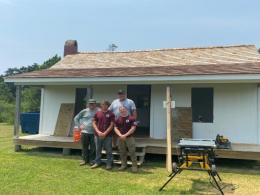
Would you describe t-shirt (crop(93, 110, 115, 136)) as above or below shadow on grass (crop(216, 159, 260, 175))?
above

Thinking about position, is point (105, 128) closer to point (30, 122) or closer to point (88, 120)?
point (88, 120)

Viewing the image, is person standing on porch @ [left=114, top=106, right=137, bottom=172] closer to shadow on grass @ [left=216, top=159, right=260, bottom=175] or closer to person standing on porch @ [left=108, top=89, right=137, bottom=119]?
person standing on porch @ [left=108, top=89, right=137, bottom=119]

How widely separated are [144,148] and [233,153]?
2430mm

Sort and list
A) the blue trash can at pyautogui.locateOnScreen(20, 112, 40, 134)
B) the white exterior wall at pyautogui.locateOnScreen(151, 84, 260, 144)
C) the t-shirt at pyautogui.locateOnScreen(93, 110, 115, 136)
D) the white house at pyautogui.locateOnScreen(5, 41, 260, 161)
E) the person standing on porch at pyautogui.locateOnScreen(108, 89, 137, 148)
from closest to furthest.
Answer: the person standing on porch at pyautogui.locateOnScreen(108, 89, 137, 148)
the t-shirt at pyautogui.locateOnScreen(93, 110, 115, 136)
the white house at pyautogui.locateOnScreen(5, 41, 260, 161)
the white exterior wall at pyautogui.locateOnScreen(151, 84, 260, 144)
the blue trash can at pyautogui.locateOnScreen(20, 112, 40, 134)

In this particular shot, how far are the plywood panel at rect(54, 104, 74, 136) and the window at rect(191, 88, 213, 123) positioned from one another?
4.63m

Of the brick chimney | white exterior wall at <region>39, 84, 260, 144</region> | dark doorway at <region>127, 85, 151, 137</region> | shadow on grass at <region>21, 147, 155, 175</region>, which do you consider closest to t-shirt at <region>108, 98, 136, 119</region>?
shadow on grass at <region>21, 147, 155, 175</region>

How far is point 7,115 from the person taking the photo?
26.8 meters

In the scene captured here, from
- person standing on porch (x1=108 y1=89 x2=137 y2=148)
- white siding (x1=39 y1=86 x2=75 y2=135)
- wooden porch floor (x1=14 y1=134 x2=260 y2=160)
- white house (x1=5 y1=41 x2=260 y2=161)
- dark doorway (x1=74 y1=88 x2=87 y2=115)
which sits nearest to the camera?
person standing on porch (x1=108 y1=89 x2=137 y2=148)

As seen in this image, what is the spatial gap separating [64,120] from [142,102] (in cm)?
369

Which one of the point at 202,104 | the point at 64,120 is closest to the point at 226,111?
the point at 202,104

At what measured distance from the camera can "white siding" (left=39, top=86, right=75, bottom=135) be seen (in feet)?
44.4

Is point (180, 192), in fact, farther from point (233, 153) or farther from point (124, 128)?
point (233, 153)

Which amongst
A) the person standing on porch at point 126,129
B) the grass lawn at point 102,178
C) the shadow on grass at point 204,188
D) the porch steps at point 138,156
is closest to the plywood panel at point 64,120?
the grass lawn at point 102,178

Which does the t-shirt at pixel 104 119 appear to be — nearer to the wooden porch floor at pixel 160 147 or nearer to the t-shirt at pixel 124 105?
the t-shirt at pixel 124 105
